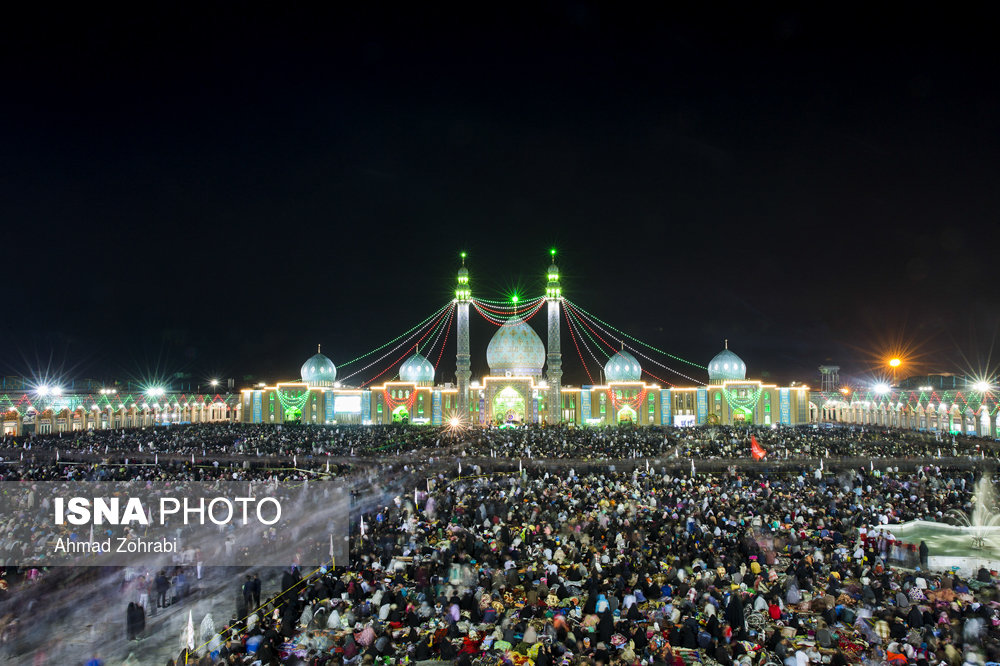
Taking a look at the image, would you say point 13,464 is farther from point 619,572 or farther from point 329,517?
point 619,572

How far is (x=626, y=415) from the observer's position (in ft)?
188

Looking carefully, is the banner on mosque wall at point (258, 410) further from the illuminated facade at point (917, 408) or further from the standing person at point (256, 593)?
the illuminated facade at point (917, 408)

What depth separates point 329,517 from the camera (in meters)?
17.8

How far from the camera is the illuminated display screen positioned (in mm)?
59875

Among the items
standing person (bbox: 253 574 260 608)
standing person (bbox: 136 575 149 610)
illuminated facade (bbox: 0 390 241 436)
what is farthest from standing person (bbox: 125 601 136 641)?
illuminated facade (bbox: 0 390 241 436)

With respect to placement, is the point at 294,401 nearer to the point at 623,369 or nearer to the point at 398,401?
the point at 398,401

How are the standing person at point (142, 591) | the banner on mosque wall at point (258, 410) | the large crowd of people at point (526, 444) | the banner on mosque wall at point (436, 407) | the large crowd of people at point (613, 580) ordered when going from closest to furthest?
the large crowd of people at point (613, 580) < the standing person at point (142, 591) < the large crowd of people at point (526, 444) < the banner on mosque wall at point (436, 407) < the banner on mosque wall at point (258, 410)

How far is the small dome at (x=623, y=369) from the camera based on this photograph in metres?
58.6

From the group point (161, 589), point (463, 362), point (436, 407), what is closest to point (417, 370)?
point (436, 407)

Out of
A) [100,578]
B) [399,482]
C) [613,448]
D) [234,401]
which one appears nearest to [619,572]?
[100,578]

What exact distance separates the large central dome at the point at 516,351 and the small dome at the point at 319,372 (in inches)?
618

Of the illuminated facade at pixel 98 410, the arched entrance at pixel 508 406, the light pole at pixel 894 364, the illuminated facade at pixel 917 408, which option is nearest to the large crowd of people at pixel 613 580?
the illuminated facade at pixel 917 408

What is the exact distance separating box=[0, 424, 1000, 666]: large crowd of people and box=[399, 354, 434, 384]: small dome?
3684 cm

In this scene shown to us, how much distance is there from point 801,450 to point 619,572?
23.1 meters
